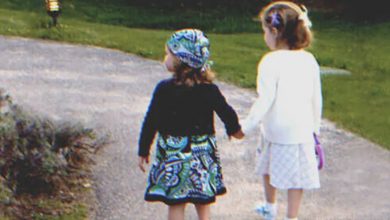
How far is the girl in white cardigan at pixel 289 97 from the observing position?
568cm

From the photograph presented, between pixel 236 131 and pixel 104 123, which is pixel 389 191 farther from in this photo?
pixel 104 123

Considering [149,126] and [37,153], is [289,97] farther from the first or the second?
[37,153]

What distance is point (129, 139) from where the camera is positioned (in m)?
7.84

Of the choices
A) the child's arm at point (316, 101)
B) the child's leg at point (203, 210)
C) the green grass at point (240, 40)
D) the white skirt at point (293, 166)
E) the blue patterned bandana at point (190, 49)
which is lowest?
the green grass at point (240, 40)

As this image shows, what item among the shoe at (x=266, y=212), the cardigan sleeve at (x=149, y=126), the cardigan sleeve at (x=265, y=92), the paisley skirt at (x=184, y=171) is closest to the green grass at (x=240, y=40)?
the shoe at (x=266, y=212)

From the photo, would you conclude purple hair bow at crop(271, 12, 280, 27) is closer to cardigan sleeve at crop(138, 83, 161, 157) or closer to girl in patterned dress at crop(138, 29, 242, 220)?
girl in patterned dress at crop(138, 29, 242, 220)

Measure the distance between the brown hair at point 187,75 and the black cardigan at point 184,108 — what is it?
3 cm

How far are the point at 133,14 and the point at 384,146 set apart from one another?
981 cm

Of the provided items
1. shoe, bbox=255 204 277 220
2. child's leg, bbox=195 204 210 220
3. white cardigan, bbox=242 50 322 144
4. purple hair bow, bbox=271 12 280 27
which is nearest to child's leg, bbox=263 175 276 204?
shoe, bbox=255 204 277 220

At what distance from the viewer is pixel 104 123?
8.23 m

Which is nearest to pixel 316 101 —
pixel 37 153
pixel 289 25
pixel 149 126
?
pixel 289 25

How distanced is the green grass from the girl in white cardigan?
2454 mm

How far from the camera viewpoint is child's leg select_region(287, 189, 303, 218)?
A: 230 inches

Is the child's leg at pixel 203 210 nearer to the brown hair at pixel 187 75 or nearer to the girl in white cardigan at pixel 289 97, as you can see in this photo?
the girl in white cardigan at pixel 289 97
